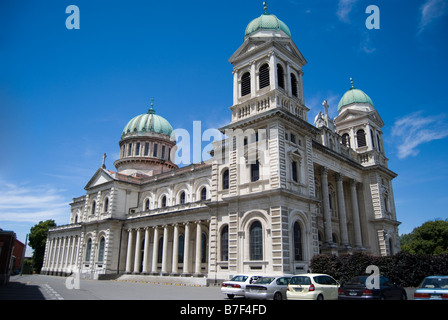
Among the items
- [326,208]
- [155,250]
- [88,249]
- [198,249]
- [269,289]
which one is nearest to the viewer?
[269,289]

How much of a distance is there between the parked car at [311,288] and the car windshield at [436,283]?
15.1ft

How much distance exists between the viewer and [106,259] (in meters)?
46.9

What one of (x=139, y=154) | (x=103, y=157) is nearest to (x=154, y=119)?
(x=139, y=154)

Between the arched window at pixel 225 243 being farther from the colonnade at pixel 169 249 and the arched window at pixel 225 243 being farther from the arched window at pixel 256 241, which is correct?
the colonnade at pixel 169 249

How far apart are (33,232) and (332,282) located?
76019mm

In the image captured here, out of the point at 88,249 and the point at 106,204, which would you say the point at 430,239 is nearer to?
the point at 106,204

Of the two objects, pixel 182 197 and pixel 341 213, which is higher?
pixel 182 197

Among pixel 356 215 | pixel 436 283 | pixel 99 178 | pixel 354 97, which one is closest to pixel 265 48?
pixel 354 97

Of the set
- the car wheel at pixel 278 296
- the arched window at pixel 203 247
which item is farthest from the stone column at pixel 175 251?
the car wheel at pixel 278 296

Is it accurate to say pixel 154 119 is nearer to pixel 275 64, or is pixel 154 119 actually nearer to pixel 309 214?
pixel 275 64

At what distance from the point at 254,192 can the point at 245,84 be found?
12.0 m

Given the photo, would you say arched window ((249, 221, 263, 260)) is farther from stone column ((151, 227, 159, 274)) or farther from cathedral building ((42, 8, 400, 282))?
stone column ((151, 227, 159, 274))

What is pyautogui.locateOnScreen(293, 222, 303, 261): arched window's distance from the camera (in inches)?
1161

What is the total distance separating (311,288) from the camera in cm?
1670
